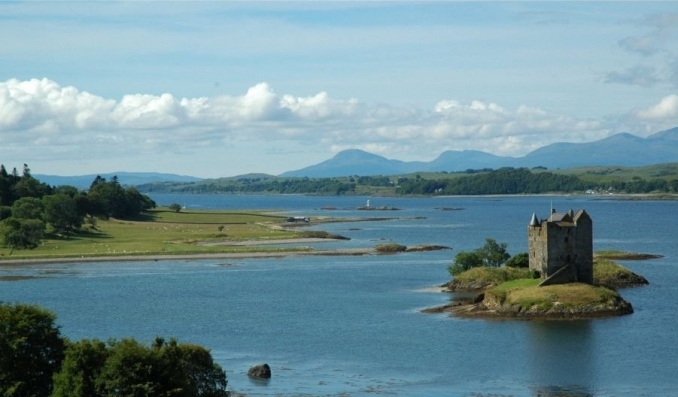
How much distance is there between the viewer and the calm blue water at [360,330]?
6097 centimetres

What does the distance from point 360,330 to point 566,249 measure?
1951cm

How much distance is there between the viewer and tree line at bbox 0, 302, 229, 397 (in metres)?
45.0

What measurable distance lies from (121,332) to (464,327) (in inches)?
927

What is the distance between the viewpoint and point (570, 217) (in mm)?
90375

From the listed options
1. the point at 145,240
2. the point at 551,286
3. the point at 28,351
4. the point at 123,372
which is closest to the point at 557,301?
the point at 551,286

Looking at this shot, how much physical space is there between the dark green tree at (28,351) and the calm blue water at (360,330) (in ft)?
38.5

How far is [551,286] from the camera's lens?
8612cm

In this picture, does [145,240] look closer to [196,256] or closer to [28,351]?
[196,256]

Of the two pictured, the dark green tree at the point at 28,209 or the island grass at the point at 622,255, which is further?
the dark green tree at the point at 28,209

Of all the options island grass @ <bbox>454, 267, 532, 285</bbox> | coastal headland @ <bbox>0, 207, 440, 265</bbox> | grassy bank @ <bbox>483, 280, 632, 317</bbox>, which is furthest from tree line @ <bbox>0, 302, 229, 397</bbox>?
coastal headland @ <bbox>0, 207, 440, 265</bbox>

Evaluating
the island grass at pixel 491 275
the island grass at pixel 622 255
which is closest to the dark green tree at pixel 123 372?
the island grass at pixel 491 275

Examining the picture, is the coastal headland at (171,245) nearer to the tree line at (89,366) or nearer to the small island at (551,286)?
the small island at (551,286)

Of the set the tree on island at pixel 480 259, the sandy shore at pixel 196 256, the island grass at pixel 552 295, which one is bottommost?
the sandy shore at pixel 196 256

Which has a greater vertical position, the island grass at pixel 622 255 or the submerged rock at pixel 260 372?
the island grass at pixel 622 255
